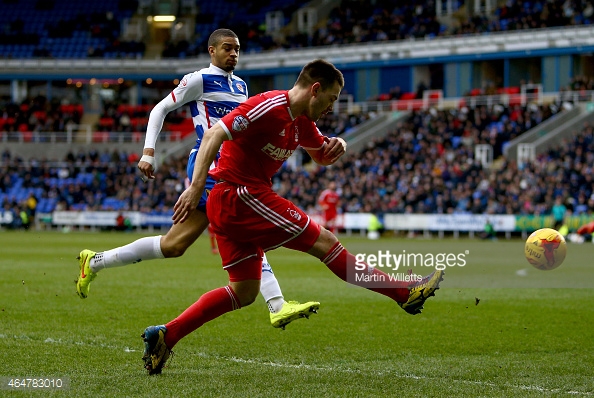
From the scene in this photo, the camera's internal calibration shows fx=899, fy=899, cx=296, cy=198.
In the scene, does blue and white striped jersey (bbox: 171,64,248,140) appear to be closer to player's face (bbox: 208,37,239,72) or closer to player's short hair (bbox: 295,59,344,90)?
player's face (bbox: 208,37,239,72)

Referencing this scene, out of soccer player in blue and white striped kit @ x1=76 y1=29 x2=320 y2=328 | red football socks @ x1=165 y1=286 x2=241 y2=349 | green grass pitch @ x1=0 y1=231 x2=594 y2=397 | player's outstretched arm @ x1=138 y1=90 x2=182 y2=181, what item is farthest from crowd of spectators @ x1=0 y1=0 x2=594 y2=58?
red football socks @ x1=165 y1=286 x2=241 y2=349

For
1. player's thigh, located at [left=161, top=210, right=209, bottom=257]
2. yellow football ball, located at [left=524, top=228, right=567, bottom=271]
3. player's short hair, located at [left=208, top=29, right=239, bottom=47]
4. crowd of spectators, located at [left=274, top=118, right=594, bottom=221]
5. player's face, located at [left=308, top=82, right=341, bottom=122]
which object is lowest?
crowd of spectators, located at [left=274, top=118, right=594, bottom=221]

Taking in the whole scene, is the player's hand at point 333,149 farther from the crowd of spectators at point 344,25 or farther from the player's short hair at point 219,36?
the crowd of spectators at point 344,25

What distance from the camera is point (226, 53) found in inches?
311

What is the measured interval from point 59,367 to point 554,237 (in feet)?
17.5

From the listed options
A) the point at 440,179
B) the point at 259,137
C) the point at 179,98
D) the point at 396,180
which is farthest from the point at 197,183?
the point at 396,180

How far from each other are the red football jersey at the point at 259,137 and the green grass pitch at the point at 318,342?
144 cm

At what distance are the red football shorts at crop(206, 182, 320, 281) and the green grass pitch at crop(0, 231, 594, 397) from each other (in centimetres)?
85

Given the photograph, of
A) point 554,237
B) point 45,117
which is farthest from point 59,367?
point 45,117

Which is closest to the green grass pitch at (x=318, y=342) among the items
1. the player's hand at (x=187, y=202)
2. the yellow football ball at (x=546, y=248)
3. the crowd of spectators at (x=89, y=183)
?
the yellow football ball at (x=546, y=248)

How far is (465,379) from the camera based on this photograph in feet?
20.6

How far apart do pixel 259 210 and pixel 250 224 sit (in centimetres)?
12

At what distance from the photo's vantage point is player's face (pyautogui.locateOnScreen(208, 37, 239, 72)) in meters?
7.89

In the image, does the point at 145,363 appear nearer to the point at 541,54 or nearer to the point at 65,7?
the point at 541,54
